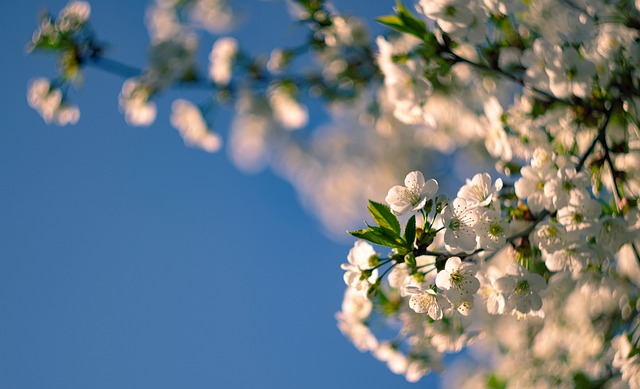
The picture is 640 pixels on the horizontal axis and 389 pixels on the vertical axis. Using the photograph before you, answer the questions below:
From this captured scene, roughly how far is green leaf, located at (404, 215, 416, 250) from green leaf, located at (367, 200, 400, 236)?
32 millimetres

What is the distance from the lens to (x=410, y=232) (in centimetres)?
119

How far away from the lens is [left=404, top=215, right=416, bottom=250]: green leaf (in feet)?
3.87

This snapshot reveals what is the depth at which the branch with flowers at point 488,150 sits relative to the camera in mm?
1275

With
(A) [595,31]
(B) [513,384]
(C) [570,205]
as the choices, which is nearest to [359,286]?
(C) [570,205]

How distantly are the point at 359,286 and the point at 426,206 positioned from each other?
279mm

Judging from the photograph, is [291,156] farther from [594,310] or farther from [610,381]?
[610,381]

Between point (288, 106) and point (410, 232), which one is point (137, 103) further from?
point (410, 232)

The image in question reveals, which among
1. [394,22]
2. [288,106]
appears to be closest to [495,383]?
[288,106]

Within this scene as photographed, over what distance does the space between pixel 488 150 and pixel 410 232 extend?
41.5 inches

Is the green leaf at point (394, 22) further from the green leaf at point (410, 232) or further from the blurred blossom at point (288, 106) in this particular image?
the blurred blossom at point (288, 106)

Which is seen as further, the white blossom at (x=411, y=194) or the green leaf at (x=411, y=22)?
the green leaf at (x=411, y=22)

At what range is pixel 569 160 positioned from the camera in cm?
147

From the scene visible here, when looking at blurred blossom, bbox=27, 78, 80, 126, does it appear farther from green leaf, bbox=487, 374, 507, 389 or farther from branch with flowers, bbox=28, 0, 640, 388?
green leaf, bbox=487, 374, 507, 389

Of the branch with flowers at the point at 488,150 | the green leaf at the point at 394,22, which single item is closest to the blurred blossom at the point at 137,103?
the branch with flowers at the point at 488,150
